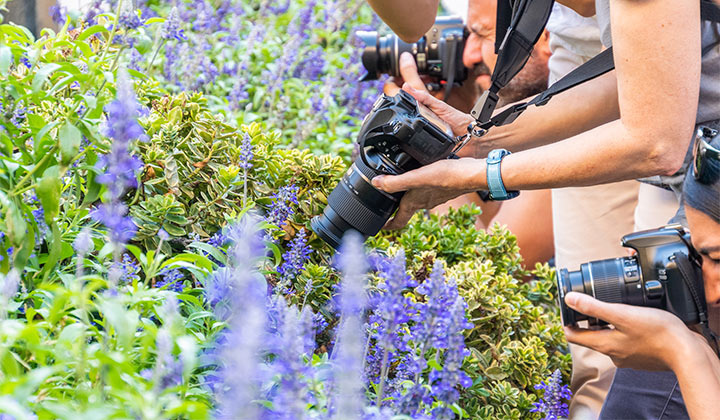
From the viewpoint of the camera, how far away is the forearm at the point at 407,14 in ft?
7.93

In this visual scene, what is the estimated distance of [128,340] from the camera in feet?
3.41

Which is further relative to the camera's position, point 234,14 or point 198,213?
→ point 234,14

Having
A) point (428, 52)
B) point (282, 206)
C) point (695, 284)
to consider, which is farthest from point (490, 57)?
point (282, 206)

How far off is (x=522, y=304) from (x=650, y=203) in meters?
0.58

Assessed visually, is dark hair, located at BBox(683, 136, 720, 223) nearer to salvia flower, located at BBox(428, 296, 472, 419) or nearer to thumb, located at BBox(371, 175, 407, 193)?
thumb, located at BBox(371, 175, 407, 193)

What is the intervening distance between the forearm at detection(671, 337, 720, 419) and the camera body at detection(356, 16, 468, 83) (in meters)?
1.66

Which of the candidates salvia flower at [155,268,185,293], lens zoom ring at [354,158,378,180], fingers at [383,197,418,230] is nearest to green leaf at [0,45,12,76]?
salvia flower at [155,268,185,293]

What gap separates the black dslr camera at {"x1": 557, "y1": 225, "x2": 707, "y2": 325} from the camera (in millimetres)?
1945

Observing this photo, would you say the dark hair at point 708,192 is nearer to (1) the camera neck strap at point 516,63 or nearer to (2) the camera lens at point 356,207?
(1) the camera neck strap at point 516,63

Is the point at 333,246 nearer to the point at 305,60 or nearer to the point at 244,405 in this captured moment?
the point at 244,405

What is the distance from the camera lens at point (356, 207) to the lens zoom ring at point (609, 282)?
55cm

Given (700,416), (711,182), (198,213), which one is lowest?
(700,416)

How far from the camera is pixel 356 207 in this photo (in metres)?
1.95

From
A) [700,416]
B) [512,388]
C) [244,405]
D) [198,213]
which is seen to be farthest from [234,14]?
[244,405]
